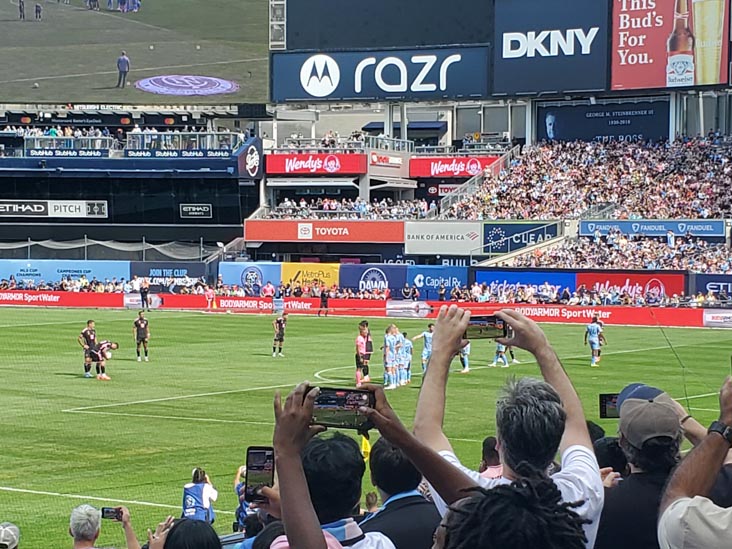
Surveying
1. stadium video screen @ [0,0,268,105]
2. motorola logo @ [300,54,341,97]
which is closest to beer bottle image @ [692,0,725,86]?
motorola logo @ [300,54,341,97]

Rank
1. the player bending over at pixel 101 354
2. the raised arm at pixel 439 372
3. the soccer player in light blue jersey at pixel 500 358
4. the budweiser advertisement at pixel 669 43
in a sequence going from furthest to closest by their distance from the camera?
1. the budweiser advertisement at pixel 669 43
2. the soccer player in light blue jersey at pixel 500 358
3. the player bending over at pixel 101 354
4. the raised arm at pixel 439 372

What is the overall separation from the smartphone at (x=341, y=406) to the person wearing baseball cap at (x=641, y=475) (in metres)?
1.39

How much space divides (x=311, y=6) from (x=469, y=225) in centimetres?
2003

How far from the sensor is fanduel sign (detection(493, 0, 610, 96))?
71312 millimetres

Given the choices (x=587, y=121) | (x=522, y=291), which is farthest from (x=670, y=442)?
(x=587, y=121)

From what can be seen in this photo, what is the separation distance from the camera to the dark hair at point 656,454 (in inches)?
221

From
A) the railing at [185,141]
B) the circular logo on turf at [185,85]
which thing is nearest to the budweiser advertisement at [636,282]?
the railing at [185,141]

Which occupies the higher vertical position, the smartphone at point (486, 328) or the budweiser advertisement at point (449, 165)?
the budweiser advertisement at point (449, 165)

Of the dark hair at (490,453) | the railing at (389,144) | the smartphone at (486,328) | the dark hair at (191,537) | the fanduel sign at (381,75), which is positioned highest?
the fanduel sign at (381,75)

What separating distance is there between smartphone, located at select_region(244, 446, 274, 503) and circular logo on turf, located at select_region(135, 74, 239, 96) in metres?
79.8

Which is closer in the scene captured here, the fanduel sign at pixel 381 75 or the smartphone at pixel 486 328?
the smartphone at pixel 486 328

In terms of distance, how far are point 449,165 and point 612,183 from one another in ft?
41.0

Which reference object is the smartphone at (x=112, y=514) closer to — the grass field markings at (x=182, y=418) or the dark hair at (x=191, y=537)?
the dark hair at (x=191, y=537)

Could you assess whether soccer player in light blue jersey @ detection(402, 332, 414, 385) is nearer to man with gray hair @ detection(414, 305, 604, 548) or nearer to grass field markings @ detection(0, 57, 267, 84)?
man with gray hair @ detection(414, 305, 604, 548)
